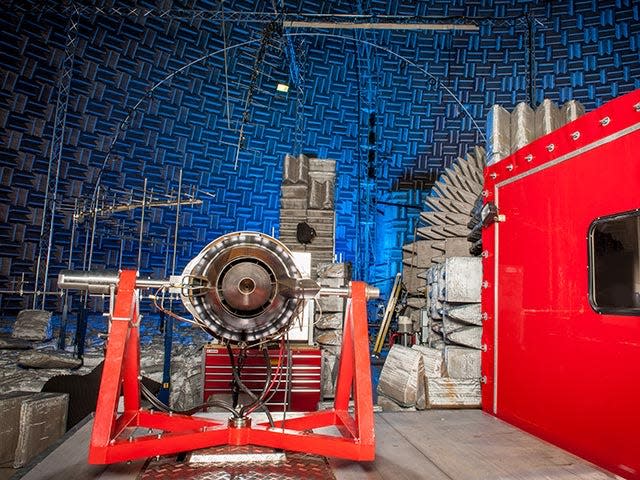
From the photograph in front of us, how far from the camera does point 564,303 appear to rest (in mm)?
2715

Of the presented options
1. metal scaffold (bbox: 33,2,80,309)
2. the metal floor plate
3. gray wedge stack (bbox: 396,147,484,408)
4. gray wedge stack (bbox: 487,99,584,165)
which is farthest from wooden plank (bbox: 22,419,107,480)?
metal scaffold (bbox: 33,2,80,309)

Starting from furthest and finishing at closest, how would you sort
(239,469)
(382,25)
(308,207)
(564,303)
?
(382,25) < (308,207) < (564,303) < (239,469)

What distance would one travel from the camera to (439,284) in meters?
5.01

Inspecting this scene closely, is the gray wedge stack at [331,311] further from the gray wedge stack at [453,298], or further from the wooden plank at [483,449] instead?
the wooden plank at [483,449]

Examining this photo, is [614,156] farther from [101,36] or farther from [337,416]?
[101,36]

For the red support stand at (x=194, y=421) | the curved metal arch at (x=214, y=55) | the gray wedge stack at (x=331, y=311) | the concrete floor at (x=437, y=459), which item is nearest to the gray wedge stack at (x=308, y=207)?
the gray wedge stack at (x=331, y=311)

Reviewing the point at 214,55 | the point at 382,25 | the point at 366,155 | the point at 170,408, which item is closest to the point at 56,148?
the point at 214,55

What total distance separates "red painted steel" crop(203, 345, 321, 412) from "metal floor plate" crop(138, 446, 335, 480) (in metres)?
1.91

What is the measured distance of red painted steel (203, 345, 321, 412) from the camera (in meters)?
4.44

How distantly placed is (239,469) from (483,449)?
4.53 feet

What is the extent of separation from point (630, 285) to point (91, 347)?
705 centimetres

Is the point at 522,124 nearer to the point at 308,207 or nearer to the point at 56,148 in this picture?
the point at 308,207

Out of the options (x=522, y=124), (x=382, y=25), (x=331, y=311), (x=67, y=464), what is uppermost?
(x=382, y=25)

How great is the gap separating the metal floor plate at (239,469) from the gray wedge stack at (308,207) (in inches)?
164
